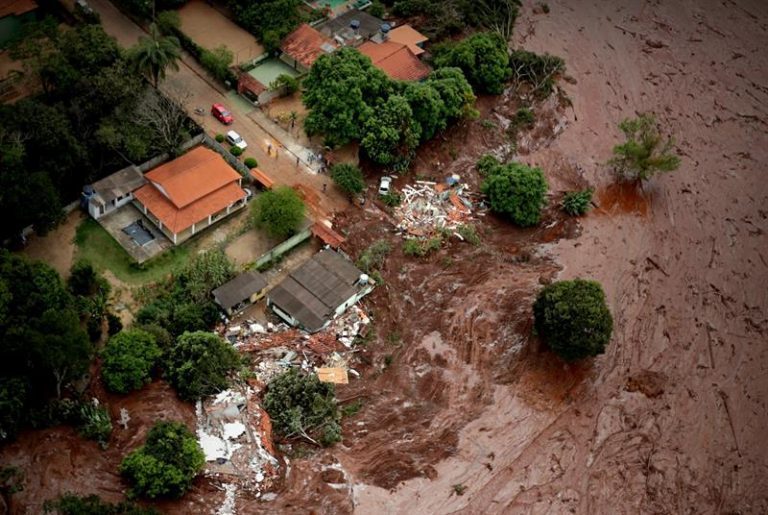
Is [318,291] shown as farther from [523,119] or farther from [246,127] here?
[523,119]

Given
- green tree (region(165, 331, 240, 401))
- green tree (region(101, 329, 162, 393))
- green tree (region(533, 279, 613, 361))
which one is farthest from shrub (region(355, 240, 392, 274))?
green tree (region(101, 329, 162, 393))

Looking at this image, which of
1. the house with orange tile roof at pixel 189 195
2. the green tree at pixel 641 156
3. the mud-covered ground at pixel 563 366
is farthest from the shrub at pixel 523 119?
the house with orange tile roof at pixel 189 195

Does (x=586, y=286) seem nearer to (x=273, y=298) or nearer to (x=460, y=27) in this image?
(x=273, y=298)

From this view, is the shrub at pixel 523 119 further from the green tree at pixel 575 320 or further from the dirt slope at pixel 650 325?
the green tree at pixel 575 320

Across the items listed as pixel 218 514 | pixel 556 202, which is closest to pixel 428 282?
pixel 556 202

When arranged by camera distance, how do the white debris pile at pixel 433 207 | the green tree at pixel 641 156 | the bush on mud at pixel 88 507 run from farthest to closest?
1. the green tree at pixel 641 156
2. the white debris pile at pixel 433 207
3. the bush on mud at pixel 88 507

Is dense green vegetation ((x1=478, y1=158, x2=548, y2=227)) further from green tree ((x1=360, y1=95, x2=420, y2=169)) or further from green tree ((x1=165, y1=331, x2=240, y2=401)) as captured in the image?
green tree ((x1=165, y1=331, x2=240, y2=401))
